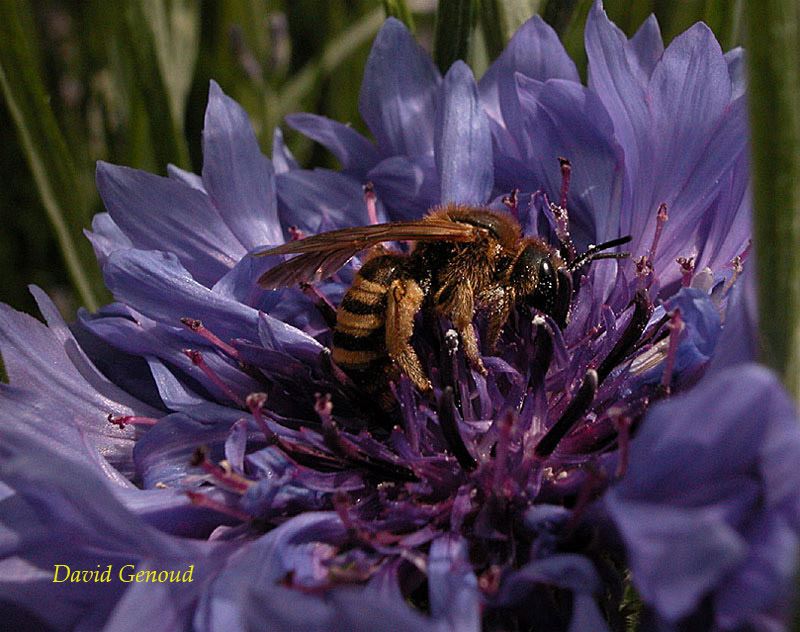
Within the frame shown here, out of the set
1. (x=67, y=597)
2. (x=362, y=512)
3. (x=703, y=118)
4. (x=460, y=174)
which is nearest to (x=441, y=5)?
(x=460, y=174)

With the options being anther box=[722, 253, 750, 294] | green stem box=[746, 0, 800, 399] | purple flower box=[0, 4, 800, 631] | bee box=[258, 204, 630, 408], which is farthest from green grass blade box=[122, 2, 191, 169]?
green stem box=[746, 0, 800, 399]

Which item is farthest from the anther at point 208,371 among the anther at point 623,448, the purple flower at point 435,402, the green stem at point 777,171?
the green stem at point 777,171

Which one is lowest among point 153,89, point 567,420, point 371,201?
point 567,420

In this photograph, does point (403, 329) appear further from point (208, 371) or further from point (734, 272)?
point (734, 272)

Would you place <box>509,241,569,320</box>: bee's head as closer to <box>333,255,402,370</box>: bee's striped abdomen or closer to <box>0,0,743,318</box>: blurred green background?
<box>333,255,402,370</box>: bee's striped abdomen

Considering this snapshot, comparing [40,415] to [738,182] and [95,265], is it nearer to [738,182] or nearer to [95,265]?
[95,265]

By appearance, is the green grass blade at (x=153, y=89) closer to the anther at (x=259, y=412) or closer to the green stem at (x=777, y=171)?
the anther at (x=259, y=412)

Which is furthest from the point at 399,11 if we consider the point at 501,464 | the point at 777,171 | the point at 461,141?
the point at 777,171
